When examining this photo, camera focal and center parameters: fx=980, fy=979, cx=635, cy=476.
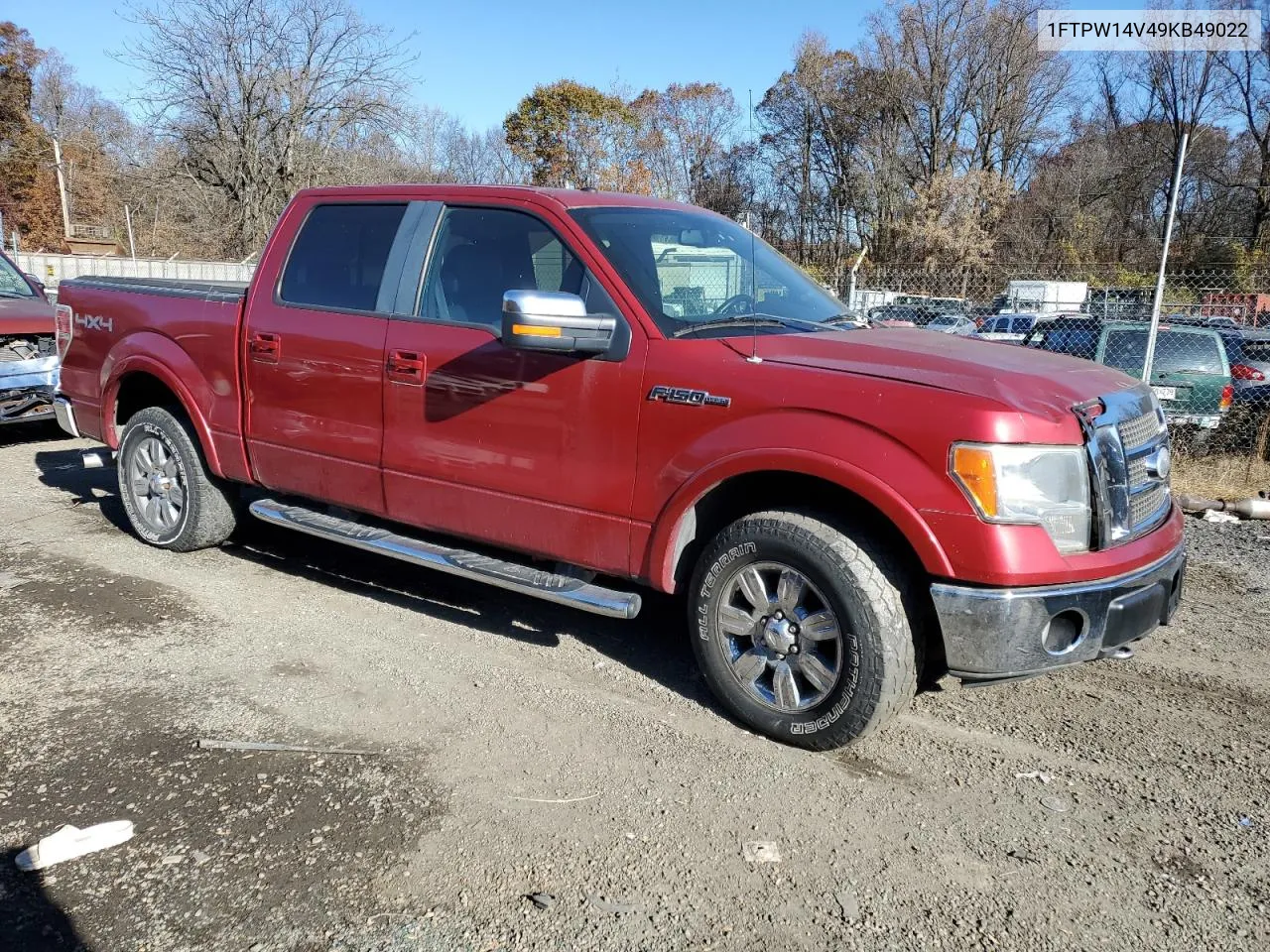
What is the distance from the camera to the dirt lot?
265 centimetres

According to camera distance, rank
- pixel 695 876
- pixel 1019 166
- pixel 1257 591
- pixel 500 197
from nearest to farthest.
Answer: pixel 695 876, pixel 500 197, pixel 1257 591, pixel 1019 166

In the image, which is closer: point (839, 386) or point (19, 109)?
point (839, 386)

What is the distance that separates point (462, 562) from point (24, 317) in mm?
7028

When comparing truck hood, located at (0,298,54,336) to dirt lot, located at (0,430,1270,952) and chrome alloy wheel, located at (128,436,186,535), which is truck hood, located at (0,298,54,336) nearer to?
chrome alloy wheel, located at (128,436,186,535)

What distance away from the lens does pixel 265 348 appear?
16.2 ft

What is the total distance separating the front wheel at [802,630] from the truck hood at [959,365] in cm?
58

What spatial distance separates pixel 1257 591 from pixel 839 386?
368 cm

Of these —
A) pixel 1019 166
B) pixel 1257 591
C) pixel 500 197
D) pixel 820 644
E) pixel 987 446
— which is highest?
pixel 1019 166

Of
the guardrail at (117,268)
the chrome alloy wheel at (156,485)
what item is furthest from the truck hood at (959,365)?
the guardrail at (117,268)

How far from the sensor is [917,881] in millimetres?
2834

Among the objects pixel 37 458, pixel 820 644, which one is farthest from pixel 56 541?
pixel 820 644

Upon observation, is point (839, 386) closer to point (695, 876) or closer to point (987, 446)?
point (987, 446)

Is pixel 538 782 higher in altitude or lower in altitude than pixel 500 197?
lower

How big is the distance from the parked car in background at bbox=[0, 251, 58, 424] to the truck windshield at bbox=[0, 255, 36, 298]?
0.46 meters
